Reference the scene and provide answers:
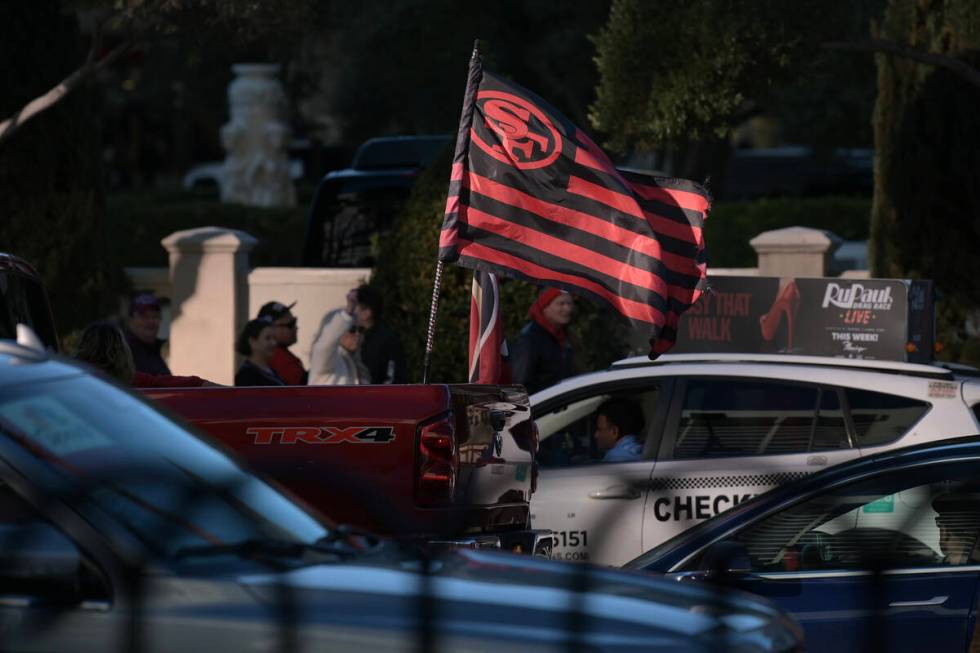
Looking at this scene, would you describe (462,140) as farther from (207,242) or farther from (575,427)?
(207,242)

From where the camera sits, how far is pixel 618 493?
955 centimetres

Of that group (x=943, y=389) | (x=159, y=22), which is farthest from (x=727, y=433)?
(x=159, y=22)

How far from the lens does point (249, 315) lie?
17.5m

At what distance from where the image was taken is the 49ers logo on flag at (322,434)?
744 cm

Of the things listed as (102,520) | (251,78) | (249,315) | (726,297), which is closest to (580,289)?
(726,297)

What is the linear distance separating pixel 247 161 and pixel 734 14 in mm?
20882

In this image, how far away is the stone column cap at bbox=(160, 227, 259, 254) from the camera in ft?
56.3

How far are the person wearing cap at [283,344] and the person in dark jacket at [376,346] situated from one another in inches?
48.6

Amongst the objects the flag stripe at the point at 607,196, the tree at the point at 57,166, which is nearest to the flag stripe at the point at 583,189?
the flag stripe at the point at 607,196

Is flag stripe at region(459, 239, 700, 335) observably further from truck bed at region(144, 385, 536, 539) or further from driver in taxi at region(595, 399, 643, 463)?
truck bed at region(144, 385, 536, 539)

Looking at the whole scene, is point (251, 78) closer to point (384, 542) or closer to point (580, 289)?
point (580, 289)

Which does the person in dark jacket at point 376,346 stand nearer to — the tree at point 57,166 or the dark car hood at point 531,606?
the tree at point 57,166

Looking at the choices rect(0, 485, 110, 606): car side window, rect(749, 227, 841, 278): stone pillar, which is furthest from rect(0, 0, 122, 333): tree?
rect(0, 485, 110, 606): car side window

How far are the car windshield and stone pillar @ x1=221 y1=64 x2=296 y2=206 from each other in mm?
28219
